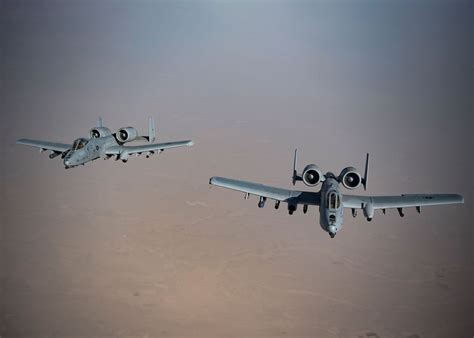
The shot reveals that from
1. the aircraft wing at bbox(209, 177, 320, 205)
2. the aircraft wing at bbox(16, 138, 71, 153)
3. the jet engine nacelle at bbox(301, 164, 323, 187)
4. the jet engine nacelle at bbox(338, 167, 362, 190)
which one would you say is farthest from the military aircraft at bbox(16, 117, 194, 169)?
the jet engine nacelle at bbox(338, 167, 362, 190)

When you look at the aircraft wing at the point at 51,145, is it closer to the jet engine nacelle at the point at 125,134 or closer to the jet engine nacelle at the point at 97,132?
the jet engine nacelle at the point at 97,132

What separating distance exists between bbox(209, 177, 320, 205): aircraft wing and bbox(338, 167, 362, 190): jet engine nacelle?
6.15ft

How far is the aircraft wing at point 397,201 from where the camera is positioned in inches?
966

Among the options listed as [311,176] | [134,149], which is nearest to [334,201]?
[311,176]

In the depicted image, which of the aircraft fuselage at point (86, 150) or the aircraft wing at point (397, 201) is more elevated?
the aircraft fuselage at point (86, 150)

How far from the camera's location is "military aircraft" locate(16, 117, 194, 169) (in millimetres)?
30016

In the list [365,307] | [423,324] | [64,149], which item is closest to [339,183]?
[365,307]

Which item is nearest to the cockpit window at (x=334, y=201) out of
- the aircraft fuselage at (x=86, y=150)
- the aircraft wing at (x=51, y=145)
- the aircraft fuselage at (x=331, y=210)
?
the aircraft fuselage at (x=331, y=210)

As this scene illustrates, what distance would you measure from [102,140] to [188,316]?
51.8ft

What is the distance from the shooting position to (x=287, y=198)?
82.8 feet

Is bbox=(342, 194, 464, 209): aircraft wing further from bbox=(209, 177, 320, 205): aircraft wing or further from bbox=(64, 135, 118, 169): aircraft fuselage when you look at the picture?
bbox=(64, 135, 118, 169): aircraft fuselage

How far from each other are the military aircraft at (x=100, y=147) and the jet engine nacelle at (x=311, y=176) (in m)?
12.0

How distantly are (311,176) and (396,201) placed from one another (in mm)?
5578

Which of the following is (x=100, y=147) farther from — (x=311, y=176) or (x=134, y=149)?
(x=311, y=176)
